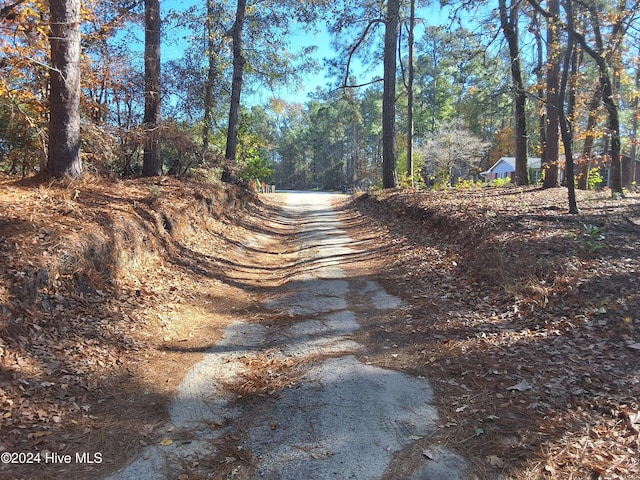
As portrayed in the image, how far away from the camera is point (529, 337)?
4590 mm

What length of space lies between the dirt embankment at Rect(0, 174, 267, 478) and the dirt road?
0.30 metres

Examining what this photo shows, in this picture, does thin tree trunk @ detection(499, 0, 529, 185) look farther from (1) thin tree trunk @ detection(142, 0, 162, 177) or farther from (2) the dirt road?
(2) the dirt road

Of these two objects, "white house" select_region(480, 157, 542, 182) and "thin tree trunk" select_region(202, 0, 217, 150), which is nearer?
"thin tree trunk" select_region(202, 0, 217, 150)

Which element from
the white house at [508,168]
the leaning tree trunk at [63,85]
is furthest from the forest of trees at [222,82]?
the white house at [508,168]

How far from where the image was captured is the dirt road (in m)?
2.89

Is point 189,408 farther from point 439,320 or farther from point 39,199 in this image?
point 39,199

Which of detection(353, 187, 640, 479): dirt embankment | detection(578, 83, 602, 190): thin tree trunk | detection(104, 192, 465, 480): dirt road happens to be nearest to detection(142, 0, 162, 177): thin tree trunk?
detection(353, 187, 640, 479): dirt embankment

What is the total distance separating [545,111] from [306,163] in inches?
2979

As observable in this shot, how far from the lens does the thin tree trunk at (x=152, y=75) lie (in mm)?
10567

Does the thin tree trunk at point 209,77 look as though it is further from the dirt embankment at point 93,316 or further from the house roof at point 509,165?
the house roof at point 509,165

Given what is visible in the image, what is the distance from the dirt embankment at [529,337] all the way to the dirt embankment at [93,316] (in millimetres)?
2432

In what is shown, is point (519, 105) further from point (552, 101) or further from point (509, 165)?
point (509, 165)

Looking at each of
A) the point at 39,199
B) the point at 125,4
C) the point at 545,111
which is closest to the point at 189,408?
the point at 39,199

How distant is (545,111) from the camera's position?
14.8m
